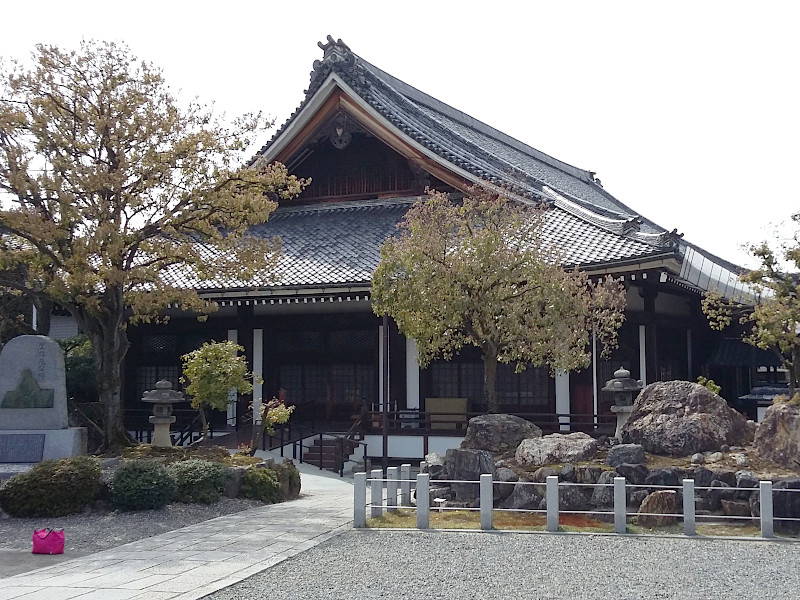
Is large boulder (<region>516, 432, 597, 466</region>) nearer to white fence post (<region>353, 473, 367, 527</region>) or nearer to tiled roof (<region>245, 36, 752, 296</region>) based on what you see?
white fence post (<region>353, 473, 367, 527</region>)

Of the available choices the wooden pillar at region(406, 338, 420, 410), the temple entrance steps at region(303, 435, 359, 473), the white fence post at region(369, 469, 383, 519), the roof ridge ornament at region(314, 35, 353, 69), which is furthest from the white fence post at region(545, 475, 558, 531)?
the roof ridge ornament at region(314, 35, 353, 69)

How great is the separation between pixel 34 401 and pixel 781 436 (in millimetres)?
12428

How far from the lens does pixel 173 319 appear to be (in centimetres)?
2648

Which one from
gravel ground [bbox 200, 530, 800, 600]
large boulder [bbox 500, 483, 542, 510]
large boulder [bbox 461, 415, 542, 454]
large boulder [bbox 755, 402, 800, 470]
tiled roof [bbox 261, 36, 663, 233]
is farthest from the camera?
tiled roof [bbox 261, 36, 663, 233]

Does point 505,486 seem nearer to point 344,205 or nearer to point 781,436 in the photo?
point 781,436

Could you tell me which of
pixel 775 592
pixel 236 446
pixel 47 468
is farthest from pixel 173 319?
pixel 775 592

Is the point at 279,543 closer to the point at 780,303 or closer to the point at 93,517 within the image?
the point at 93,517

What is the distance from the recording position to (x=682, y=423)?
1395cm

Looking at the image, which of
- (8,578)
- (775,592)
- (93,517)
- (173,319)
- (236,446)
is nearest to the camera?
(775,592)

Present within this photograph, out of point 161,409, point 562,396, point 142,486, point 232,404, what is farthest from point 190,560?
point 232,404

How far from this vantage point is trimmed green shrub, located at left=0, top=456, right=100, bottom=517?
44.4ft

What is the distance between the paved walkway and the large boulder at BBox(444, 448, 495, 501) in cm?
178

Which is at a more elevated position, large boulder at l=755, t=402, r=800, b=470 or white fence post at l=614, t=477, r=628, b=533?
large boulder at l=755, t=402, r=800, b=470

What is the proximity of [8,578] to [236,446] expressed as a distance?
45.6 feet
